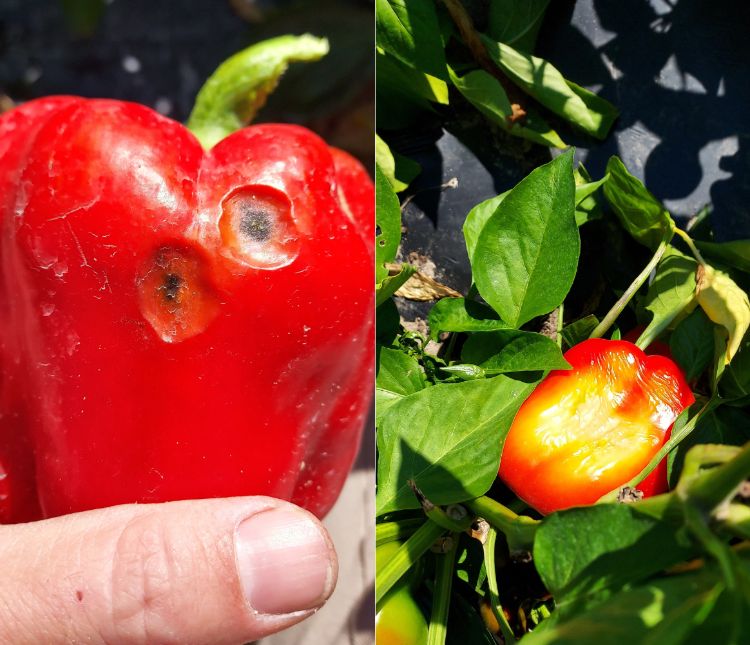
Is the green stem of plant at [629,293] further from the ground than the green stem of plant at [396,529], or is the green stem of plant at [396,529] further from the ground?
the green stem of plant at [629,293]

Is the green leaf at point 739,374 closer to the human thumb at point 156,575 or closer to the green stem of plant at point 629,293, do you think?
the green stem of plant at point 629,293

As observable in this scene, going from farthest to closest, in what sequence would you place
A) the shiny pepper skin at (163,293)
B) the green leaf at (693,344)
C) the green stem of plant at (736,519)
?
the green leaf at (693,344), the shiny pepper skin at (163,293), the green stem of plant at (736,519)

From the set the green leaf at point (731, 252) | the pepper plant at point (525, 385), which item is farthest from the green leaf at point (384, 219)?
the green leaf at point (731, 252)

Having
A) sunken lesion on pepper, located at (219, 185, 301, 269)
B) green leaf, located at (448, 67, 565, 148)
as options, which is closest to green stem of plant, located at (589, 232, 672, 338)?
green leaf, located at (448, 67, 565, 148)

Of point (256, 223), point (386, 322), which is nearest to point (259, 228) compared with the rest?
point (256, 223)

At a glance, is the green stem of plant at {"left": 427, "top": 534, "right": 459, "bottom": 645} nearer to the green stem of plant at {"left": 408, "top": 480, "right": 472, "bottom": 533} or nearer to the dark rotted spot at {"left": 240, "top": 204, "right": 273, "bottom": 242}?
→ the green stem of plant at {"left": 408, "top": 480, "right": 472, "bottom": 533}

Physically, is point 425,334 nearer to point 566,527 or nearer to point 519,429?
point 519,429
